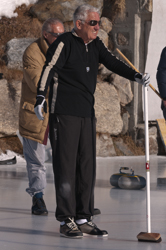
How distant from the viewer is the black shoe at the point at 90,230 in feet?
10.9

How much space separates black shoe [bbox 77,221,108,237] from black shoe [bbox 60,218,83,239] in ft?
0.24

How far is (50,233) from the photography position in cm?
343

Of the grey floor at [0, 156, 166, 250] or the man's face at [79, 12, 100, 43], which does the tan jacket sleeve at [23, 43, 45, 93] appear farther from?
the grey floor at [0, 156, 166, 250]

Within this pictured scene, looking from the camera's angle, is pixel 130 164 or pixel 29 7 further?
pixel 29 7

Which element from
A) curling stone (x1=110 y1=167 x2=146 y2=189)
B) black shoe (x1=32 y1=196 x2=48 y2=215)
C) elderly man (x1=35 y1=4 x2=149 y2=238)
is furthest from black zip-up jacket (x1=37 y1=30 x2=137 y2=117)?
curling stone (x1=110 y1=167 x2=146 y2=189)

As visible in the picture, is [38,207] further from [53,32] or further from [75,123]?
[53,32]

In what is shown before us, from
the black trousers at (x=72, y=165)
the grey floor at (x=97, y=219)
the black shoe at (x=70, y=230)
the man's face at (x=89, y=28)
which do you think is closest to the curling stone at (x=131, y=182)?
the grey floor at (x=97, y=219)

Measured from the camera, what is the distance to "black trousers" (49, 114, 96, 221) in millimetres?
3385

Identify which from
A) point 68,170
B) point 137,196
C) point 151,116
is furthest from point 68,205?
point 151,116

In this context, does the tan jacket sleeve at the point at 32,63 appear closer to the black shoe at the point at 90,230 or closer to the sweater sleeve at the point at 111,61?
the sweater sleeve at the point at 111,61

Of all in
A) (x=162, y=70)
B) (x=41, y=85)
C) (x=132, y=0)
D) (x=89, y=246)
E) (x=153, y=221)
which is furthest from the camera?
(x=132, y=0)

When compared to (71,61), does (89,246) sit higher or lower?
lower

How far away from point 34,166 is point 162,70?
1.56 metres

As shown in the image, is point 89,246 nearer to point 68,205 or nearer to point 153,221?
point 68,205
